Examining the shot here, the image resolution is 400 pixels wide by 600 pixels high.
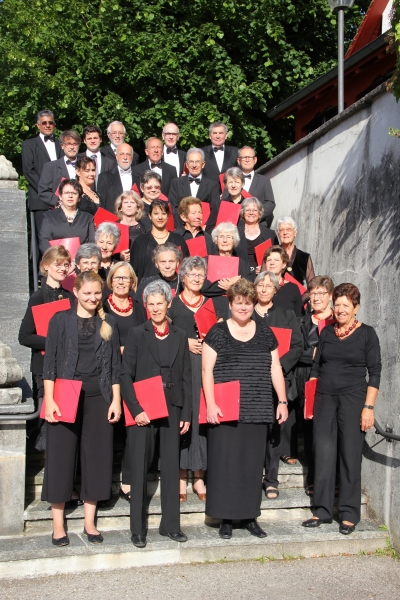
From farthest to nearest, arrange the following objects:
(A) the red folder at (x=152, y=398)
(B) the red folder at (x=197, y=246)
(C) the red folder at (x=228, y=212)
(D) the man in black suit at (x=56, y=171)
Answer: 1. (D) the man in black suit at (x=56, y=171)
2. (C) the red folder at (x=228, y=212)
3. (B) the red folder at (x=197, y=246)
4. (A) the red folder at (x=152, y=398)

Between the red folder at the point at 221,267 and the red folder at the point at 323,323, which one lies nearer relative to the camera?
the red folder at the point at 323,323

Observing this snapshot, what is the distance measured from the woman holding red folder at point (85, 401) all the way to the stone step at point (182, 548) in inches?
6.1

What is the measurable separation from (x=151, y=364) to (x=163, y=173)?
14.3 feet

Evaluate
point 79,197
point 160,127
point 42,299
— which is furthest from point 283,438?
point 160,127

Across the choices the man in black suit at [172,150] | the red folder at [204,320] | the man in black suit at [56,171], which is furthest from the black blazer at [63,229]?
the man in black suit at [172,150]

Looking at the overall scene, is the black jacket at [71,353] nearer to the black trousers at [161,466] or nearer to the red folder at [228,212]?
the black trousers at [161,466]

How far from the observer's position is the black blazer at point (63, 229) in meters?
8.39

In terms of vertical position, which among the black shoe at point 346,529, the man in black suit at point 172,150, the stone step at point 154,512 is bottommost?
the black shoe at point 346,529

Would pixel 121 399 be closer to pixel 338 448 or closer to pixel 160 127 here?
pixel 338 448

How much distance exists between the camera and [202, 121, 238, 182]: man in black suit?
10.5 metres

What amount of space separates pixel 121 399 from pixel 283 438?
1778 mm

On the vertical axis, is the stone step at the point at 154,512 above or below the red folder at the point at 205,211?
below

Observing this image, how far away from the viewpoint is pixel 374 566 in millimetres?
6246

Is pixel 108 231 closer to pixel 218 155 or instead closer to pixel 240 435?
pixel 240 435
